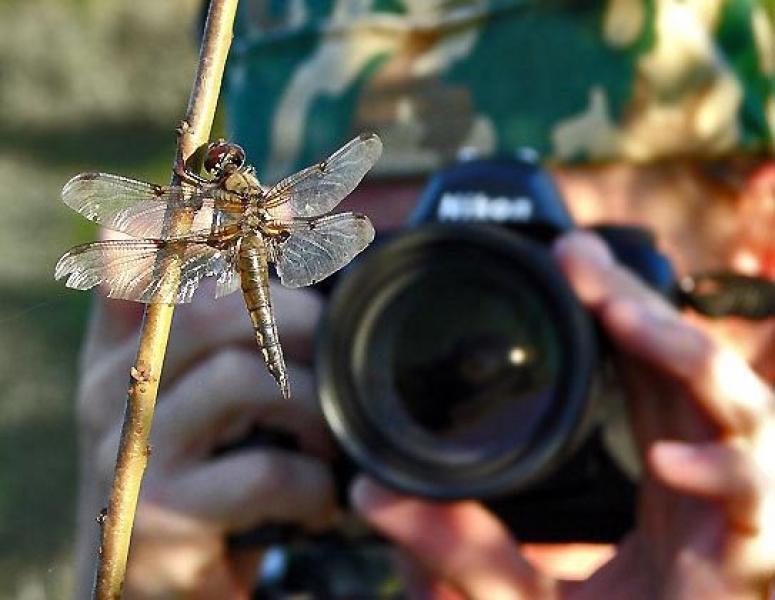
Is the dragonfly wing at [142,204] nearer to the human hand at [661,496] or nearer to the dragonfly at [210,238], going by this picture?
the dragonfly at [210,238]

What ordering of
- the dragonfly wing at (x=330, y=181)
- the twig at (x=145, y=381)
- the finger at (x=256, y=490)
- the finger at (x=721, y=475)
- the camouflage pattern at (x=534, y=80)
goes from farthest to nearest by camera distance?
the camouflage pattern at (x=534, y=80)
the finger at (x=256, y=490)
the finger at (x=721, y=475)
the dragonfly wing at (x=330, y=181)
the twig at (x=145, y=381)

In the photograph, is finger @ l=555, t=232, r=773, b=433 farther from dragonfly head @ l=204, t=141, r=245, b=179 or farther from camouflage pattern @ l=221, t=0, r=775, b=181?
dragonfly head @ l=204, t=141, r=245, b=179

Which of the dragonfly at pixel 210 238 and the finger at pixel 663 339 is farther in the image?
the finger at pixel 663 339

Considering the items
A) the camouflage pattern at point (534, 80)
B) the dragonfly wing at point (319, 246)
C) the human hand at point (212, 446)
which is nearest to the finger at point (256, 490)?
the human hand at point (212, 446)

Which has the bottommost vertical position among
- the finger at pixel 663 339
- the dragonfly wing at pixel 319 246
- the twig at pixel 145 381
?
the twig at pixel 145 381

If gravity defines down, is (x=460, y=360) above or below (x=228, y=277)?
above

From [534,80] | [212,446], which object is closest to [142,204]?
[212,446]

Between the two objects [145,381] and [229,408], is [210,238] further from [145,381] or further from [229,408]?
[229,408]
